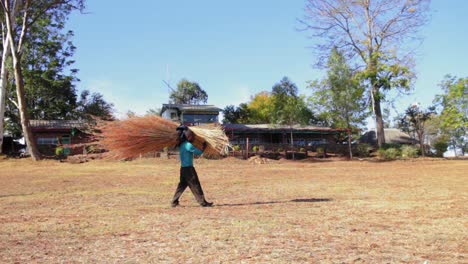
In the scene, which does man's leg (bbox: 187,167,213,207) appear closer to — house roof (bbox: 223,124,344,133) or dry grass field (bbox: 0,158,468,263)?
dry grass field (bbox: 0,158,468,263)

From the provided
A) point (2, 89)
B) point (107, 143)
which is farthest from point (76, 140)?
point (107, 143)

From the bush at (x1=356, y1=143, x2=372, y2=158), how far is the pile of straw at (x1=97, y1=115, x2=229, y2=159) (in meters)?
30.7

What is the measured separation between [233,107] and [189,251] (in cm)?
5037

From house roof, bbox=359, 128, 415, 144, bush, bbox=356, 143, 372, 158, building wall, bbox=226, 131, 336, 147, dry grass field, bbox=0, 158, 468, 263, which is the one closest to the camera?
dry grass field, bbox=0, 158, 468, 263

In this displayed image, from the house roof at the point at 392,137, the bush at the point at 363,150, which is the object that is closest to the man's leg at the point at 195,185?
the bush at the point at 363,150

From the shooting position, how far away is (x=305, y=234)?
6.89 m

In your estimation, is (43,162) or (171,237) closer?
(171,237)

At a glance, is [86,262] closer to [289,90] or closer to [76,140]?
[76,140]

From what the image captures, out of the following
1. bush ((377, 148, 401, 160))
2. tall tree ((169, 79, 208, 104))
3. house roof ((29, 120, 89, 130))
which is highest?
tall tree ((169, 79, 208, 104))

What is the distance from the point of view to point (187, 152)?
1005 centimetres

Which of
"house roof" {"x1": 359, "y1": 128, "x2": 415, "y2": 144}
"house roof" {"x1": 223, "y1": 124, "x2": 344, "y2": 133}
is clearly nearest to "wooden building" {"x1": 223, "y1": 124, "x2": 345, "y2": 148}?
"house roof" {"x1": 223, "y1": 124, "x2": 344, "y2": 133}

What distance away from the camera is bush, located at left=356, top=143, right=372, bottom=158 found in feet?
128

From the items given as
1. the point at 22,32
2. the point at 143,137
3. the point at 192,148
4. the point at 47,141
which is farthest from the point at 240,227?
the point at 47,141

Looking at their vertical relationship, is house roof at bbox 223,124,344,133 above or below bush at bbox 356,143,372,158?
above
